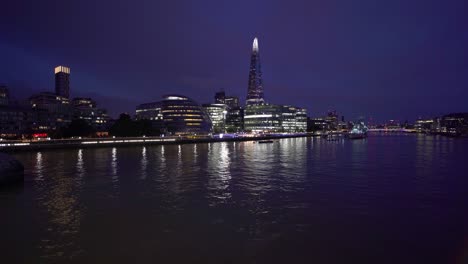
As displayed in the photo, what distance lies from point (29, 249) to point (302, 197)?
55.7ft

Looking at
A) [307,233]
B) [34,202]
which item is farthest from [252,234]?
[34,202]

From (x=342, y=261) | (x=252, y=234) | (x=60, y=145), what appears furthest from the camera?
(x=60, y=145)

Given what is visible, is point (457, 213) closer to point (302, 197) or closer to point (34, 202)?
point (302, 197)

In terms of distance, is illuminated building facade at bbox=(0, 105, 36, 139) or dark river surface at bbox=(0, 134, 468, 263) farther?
illuminated building facade at bbox=(0, 105, 36, 139)

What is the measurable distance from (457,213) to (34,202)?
2734 centimetres

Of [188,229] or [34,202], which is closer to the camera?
[188,229]

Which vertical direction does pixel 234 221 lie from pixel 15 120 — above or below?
below

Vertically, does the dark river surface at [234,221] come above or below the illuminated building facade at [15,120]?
below

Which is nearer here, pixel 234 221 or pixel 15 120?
pixel 234 221

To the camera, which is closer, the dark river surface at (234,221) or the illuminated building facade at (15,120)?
the dark river surface at (234,221)

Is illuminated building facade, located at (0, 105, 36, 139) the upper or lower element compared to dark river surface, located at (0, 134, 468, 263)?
upper

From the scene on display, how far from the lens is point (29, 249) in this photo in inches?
521

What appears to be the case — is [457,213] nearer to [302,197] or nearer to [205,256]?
[302,197]

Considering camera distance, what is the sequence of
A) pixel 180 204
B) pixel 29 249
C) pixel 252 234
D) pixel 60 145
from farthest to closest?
1. pixel 60 145
2. pixel 180 204
3. pixel 252 234
4. pixel 29 249
